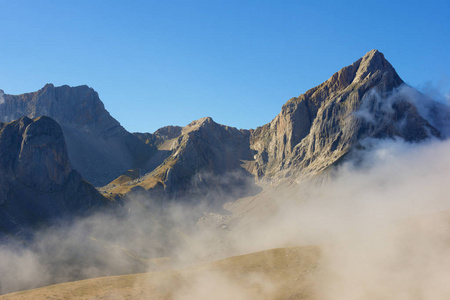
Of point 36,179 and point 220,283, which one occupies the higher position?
point 36,179

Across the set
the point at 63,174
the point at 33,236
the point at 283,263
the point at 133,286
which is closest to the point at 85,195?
the point at 63,174

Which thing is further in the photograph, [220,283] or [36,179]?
[36,179]

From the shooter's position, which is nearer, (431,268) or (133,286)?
(431,268)

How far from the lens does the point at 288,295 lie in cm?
8425

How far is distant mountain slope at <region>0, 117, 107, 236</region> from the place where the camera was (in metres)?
157

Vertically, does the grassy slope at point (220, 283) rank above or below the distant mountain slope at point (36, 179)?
below

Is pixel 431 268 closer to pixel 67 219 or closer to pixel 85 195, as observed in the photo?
pixel 67 219

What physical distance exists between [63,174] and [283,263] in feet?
431

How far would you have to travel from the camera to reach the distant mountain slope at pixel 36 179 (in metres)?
157

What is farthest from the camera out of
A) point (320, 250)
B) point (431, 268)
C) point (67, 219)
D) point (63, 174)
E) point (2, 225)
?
point (63, 174)

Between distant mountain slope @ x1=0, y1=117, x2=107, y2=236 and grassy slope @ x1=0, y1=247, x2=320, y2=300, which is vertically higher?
distant mountain slope @ x1=0, y1=117, x2=107, y2=236

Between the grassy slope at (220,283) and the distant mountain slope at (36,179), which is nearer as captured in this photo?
the grassy slope at (220,283)

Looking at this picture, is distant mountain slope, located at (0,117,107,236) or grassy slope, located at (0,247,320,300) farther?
distant mountain slope, located at (0,117,107,236)

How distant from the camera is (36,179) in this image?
17638cm
